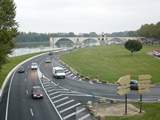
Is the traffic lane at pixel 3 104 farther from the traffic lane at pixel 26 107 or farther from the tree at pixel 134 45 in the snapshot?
the tree at pixel 134 45

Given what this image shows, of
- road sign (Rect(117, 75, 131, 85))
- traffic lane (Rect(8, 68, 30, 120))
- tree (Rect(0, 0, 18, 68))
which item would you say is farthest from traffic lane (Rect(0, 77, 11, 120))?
road sign (Rect(117, 75, 131, 85))

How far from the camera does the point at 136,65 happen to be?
268 feet

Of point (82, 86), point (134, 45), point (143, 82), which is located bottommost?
point (82, 86)

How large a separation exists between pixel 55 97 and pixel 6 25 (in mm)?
14325

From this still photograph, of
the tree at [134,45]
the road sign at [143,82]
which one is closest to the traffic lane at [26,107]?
the road sign at [143,82]

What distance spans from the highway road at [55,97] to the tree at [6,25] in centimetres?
653

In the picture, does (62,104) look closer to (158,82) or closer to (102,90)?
(102,90)

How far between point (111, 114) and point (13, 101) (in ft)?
49.4

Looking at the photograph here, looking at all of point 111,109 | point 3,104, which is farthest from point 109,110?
point 3,104

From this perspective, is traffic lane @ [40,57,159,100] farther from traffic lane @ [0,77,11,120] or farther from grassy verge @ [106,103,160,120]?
traffic lane @ [0,77,11,120]

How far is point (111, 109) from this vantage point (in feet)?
126

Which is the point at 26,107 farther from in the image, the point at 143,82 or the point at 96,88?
the point at 96,88

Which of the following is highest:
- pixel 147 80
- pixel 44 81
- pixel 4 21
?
pixel 4 21

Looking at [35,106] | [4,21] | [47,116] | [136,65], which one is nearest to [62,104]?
[35,106]
